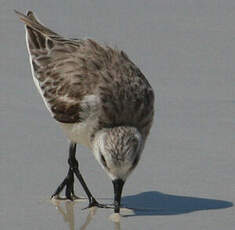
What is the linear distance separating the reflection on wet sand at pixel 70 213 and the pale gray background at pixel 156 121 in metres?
0.04

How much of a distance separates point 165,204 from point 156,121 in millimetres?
1849

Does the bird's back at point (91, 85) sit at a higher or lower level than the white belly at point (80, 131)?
higher

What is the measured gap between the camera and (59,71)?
30.7 ft

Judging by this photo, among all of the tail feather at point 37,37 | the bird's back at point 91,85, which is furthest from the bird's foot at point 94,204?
the tail feather at point 37,37

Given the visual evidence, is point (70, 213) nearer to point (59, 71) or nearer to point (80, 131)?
point (80, 131)

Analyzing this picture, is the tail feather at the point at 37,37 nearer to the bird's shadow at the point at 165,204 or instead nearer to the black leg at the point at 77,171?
the black leg at the point at 77,171

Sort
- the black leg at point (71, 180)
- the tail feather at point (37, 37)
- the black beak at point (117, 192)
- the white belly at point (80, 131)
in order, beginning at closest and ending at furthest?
the black beak at point (117, 192) → the white belly at point (80, 131) → the black leg at point (71, 180) → the tail feather at point (37, 37)

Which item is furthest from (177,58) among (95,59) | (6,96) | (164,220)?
(164,220)

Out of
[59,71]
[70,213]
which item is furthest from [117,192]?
[59,71]

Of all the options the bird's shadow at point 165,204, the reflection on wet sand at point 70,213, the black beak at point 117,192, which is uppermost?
the black beak at point 117,192

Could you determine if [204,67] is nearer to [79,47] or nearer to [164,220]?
[79,47]

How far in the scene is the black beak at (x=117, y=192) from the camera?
8.40 metres

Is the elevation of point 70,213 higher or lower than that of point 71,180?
lower

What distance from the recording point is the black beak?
8398mm
